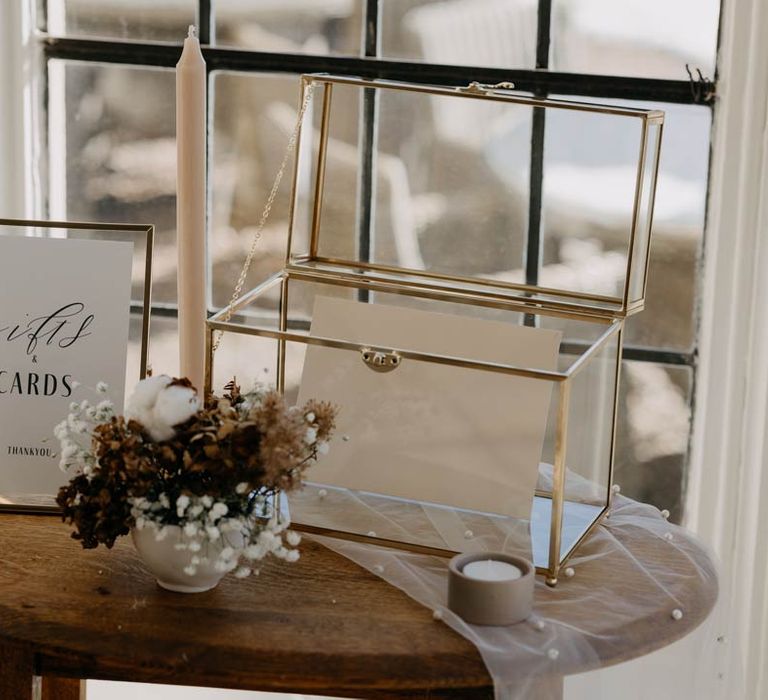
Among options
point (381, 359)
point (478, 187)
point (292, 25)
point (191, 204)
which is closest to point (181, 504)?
point (381, 359)

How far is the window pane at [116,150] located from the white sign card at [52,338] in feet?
2.08

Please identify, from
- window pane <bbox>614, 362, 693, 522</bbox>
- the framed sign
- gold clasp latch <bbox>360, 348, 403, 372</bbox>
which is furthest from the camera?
window pane <bbox>614, 362, 693, 522</bbox>

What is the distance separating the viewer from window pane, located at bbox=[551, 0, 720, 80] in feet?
4.98

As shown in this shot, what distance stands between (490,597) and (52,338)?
1.81 ft

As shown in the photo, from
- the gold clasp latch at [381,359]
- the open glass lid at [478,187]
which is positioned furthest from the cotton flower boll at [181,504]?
the open glass lid at [478,187]

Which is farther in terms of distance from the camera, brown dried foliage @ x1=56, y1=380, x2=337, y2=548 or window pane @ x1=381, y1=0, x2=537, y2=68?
window pane @ x1=381, y1=0, x2=537, y2=68

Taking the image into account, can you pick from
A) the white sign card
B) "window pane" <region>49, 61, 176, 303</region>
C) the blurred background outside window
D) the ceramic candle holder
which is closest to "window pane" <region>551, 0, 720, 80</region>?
the blurred background outside window

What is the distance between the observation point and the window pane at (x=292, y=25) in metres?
1.65

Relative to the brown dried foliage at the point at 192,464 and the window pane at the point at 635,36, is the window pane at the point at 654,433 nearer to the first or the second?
the window pane at the point at 635,36

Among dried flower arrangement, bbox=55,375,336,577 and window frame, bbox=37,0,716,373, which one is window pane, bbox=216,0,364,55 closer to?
window frame, bbox=37,0,716,373

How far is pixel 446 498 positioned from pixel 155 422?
312 millimetres

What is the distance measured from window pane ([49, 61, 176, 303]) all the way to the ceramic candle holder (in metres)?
1.00

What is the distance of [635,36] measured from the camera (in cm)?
154

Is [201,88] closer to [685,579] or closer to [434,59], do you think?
[434,59]
